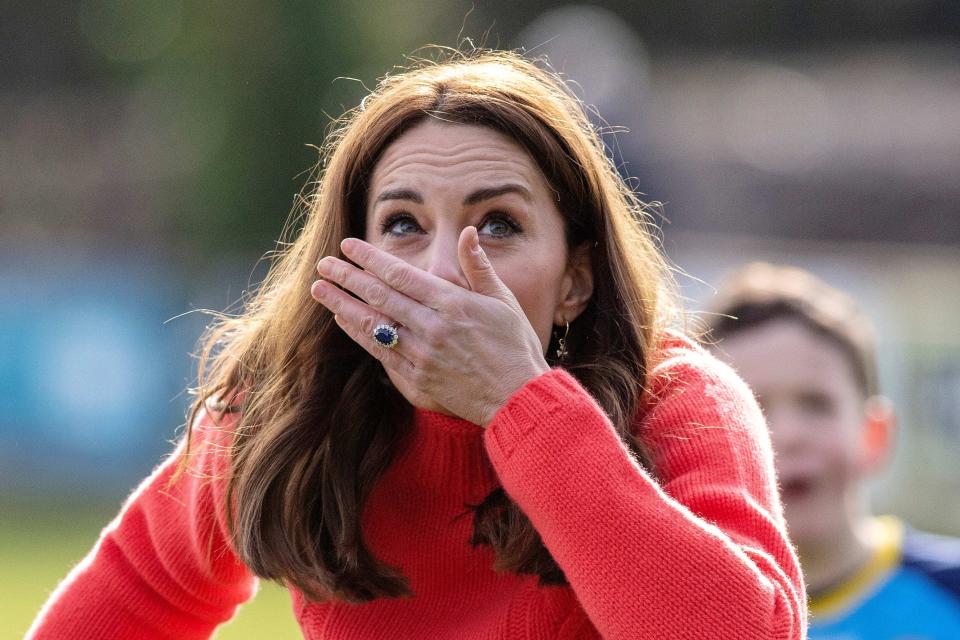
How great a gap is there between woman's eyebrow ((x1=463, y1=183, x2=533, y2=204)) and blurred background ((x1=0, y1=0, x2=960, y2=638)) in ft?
2.73

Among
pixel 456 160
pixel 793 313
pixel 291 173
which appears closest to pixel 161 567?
pixel 456 160

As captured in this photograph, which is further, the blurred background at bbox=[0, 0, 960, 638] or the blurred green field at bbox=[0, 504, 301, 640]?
the blurred background at bbox=[0, 0, 960, 638]

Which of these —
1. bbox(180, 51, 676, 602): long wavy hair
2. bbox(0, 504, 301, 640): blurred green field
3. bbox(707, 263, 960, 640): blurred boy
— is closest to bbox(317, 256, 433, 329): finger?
bbox(180, 51, 676, 602): long wavy hair

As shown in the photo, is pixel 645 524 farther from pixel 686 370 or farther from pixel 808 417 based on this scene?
pixel 808 417

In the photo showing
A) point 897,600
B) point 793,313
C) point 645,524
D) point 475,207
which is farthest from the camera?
point 793,313

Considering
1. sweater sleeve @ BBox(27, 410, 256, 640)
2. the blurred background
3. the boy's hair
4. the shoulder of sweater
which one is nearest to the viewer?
the shoulder of sweater

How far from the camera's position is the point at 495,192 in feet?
8.79

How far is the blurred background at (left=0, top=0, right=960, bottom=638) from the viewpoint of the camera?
11.5 meters

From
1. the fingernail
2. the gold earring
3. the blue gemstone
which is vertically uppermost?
the fingernail

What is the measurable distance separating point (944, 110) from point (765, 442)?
106 ft

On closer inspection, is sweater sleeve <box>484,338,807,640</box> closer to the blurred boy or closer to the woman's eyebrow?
the woman's eyebrow

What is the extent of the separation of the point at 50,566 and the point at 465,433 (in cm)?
772

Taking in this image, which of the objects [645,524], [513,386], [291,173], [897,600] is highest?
[291,173]

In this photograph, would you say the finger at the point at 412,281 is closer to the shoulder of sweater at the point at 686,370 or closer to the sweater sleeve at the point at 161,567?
the shoulder of sweater at the point at 686,370
